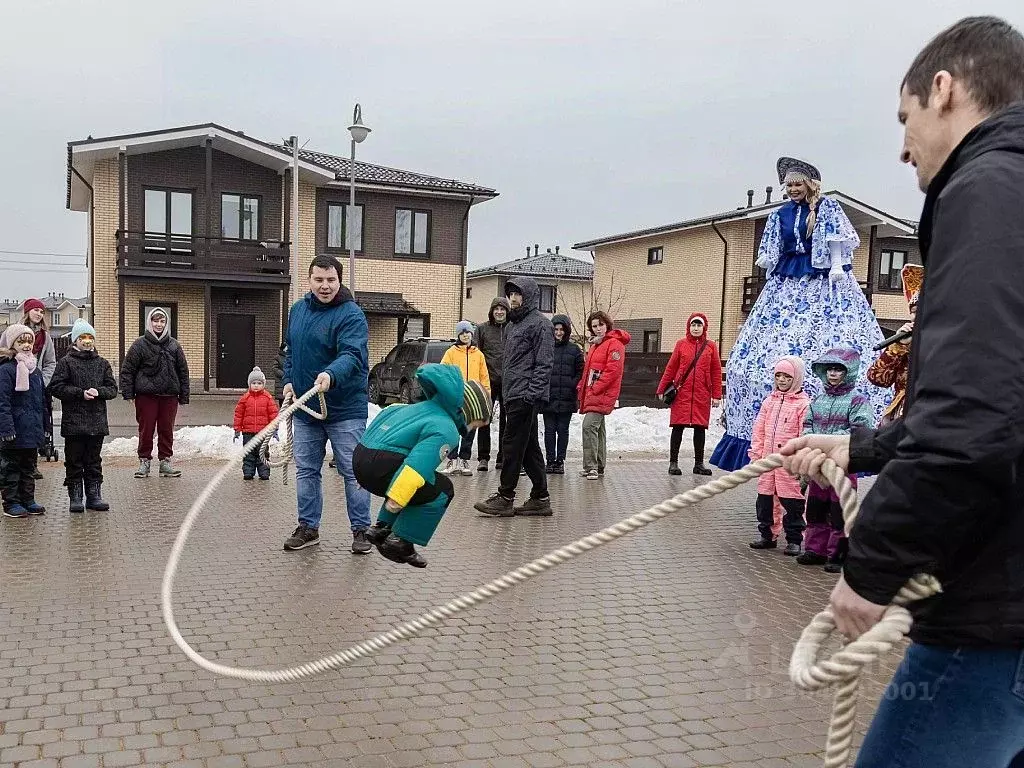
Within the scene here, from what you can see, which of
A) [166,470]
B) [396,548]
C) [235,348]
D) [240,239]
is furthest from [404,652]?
[240,239]

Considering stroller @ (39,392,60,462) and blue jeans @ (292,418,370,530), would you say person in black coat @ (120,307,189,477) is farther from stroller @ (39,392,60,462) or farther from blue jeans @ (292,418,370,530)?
blue jeans @ (292,418,370,530)

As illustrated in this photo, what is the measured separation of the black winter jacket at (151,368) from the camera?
33.2ft

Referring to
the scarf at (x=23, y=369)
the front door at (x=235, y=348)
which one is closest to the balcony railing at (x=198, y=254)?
the front door at (x=235, y=348)

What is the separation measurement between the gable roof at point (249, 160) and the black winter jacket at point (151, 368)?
17.1 m

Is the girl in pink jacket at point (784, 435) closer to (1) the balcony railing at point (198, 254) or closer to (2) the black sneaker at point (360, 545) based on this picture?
(2) the black sneaker at point (360, 545)

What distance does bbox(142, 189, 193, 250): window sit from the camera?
26.1m

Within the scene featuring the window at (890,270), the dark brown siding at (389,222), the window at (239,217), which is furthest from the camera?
the window at (890,270)

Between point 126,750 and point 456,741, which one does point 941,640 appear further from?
point 126,750

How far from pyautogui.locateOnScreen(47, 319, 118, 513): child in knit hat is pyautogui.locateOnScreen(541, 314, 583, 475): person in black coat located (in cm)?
524

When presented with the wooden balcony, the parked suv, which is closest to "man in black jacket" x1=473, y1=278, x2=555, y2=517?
the parked suv

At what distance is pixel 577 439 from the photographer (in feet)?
47.0

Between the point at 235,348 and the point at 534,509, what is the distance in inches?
822

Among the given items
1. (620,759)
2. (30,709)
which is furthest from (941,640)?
(30,709)

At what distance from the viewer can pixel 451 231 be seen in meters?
30.0
